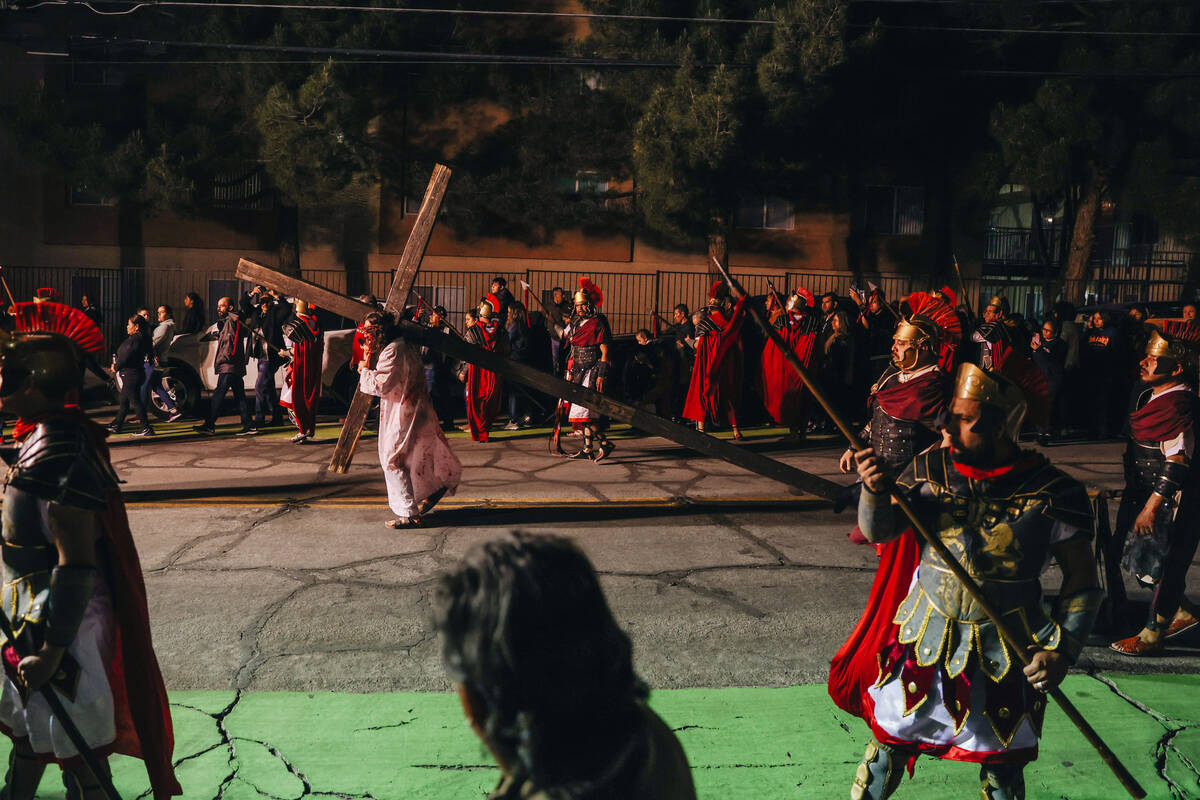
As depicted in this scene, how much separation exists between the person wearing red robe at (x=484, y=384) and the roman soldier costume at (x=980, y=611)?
978 centimetres

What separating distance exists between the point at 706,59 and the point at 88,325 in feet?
66.0

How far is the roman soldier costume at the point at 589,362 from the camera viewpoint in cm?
1179

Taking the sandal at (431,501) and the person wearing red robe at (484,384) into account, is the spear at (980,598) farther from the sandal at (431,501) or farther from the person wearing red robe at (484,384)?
the person wearing red robe at (484,384)

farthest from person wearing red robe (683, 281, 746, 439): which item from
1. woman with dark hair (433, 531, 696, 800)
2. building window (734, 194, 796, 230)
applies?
building window (734, 194, 796, 230)

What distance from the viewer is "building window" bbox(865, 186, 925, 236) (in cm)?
2661

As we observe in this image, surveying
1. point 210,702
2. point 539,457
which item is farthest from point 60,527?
point 539,457

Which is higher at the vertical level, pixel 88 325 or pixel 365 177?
pixel 365 177

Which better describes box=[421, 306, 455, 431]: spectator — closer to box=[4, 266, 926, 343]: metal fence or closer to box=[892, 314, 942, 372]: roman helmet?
box=[892, 314, 942, 372]: roman helmet

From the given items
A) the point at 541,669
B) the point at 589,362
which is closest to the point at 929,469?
the point at 541,669

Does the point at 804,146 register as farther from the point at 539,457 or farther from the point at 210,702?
the point at 210,702

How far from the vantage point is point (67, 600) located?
3.12 meters

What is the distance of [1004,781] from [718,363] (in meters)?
10.6

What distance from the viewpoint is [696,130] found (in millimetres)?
21766

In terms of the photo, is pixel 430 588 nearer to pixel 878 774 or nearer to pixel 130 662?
pixel 130 662
